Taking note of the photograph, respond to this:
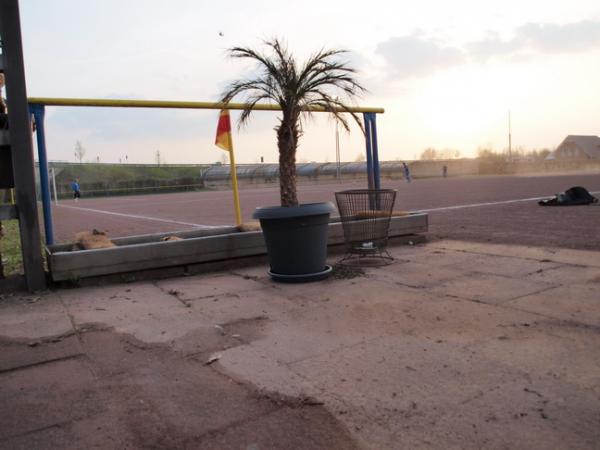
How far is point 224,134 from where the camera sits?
7598 mm

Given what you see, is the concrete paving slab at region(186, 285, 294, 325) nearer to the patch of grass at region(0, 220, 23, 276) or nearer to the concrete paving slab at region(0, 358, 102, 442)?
the concrete paving slab at region(0, 358, 102, 442)

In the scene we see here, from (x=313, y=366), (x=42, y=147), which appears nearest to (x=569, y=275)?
(x=313, y=366)

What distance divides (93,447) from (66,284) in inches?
136

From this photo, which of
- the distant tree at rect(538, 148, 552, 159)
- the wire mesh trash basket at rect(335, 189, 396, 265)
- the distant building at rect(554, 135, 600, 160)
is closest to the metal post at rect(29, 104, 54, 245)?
the wire mesh trash basket at rect(335, 189, 396, 265)

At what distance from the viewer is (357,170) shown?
72500 millimetres

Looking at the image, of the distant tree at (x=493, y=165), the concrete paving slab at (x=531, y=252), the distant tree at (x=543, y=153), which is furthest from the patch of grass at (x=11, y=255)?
the distant tree at (x=543, y=153)

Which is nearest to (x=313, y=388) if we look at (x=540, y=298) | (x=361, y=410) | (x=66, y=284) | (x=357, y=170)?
(x=361, y=410)

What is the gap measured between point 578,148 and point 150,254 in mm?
112600

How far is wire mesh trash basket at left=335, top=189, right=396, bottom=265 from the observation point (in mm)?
6191

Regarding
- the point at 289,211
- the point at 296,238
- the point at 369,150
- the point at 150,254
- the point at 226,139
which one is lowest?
the point at 150,254

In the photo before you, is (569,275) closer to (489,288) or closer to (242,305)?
(489,288)

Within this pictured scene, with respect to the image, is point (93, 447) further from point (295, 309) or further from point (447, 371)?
point (295, 309)

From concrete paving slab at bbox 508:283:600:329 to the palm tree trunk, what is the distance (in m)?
2.64

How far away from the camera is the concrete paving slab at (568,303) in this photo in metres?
3.57
